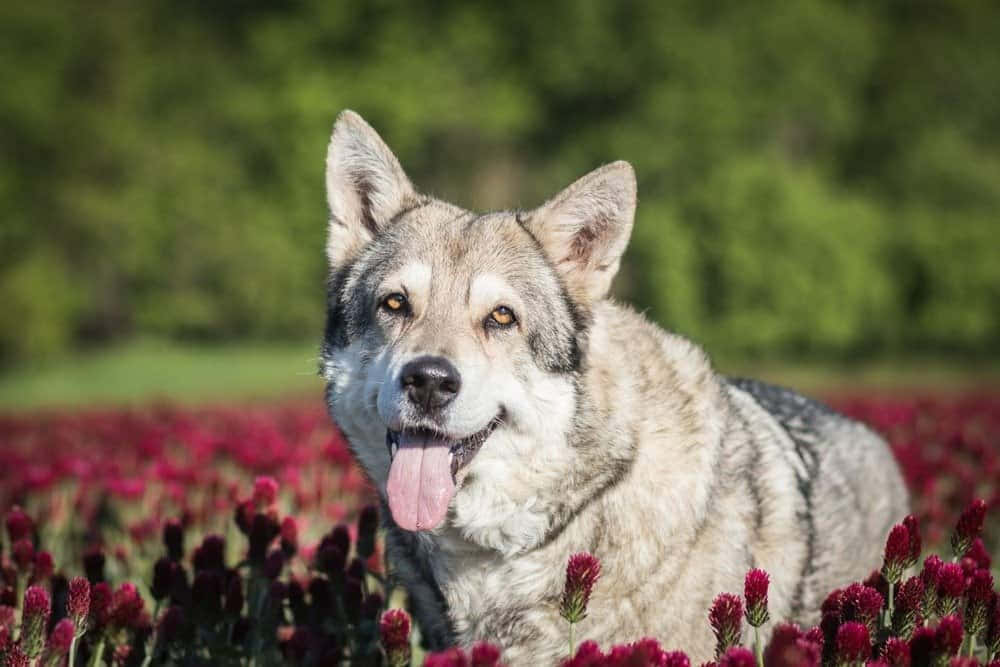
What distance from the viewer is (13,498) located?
19.9 ft

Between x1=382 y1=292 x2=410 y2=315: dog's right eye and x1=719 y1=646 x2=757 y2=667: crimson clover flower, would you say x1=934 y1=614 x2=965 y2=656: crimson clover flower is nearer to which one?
x1=719 y1=646 x2=757 y2=667: crimson clover flower

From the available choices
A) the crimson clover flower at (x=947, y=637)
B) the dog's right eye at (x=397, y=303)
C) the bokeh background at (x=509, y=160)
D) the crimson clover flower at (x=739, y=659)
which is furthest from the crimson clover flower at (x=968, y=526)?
the bokeh background at (x=509, y=160)

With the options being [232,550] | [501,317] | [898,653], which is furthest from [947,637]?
[232,550]

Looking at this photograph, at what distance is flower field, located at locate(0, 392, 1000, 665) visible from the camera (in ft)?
9.48

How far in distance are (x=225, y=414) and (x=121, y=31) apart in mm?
23839

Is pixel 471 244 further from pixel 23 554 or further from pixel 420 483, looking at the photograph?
pixel 23 554

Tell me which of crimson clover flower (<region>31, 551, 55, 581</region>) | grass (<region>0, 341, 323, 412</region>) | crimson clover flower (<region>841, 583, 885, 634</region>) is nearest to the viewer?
crimson clover flower (<region>841, 583, 885, 634</region>)

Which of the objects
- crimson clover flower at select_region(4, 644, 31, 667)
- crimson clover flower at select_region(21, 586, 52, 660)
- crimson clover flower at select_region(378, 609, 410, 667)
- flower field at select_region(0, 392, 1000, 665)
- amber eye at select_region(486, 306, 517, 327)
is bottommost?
flower field at select_region(0, 392, 1000, 665)

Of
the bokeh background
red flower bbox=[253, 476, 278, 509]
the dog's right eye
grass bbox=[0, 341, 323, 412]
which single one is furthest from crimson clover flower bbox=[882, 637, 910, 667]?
the bokeh background

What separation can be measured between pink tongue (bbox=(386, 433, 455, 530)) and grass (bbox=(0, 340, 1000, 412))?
18705 mm

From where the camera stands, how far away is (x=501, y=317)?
3822mm

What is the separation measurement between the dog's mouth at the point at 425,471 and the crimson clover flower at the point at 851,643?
4.93 ft

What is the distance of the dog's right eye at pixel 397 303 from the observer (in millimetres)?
3850

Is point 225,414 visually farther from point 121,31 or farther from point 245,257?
point 121,31
